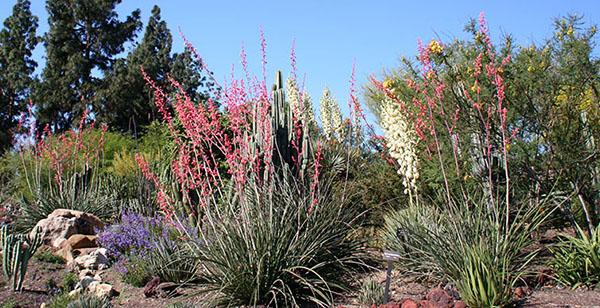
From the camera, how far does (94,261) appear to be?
8.84 meters

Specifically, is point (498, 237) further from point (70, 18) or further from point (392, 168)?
point (70, 18)

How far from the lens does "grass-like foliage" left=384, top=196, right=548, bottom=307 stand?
5.82 metres

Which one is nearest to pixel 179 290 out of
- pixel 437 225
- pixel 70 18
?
pixel 437 225

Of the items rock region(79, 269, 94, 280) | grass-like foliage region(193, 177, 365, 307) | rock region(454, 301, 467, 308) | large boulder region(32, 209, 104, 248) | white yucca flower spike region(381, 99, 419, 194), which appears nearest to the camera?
rock region(454, 301, 467, 308)

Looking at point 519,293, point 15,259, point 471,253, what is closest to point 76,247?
point 15,259

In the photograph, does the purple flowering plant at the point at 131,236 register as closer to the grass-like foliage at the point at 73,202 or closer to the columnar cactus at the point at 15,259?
the columnar cactus at the point at 15,259

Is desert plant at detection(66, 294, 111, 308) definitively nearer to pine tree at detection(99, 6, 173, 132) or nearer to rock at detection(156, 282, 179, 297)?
rock at detection(156, 282, 179, 297)

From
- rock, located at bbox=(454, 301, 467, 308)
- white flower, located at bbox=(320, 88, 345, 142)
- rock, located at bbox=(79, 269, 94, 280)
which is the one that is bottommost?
rock, located at bbox=(454, 301, 467, 308)

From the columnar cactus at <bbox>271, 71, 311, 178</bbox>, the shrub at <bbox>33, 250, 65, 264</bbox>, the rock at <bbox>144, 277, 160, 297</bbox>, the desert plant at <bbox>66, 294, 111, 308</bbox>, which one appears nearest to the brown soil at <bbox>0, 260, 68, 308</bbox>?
the shrub at <bbox>33, 250, 65, 264</bbox>

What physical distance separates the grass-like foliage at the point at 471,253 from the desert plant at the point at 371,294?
546mm

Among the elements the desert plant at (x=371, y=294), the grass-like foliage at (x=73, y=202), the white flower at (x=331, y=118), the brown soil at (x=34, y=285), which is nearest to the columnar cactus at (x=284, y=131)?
the desert plant at (x=371, y=294)

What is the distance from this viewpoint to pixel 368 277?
712 cm

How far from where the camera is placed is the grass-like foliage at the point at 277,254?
20.6 feet

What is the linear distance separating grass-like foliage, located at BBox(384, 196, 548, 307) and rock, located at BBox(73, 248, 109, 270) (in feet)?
13.3
